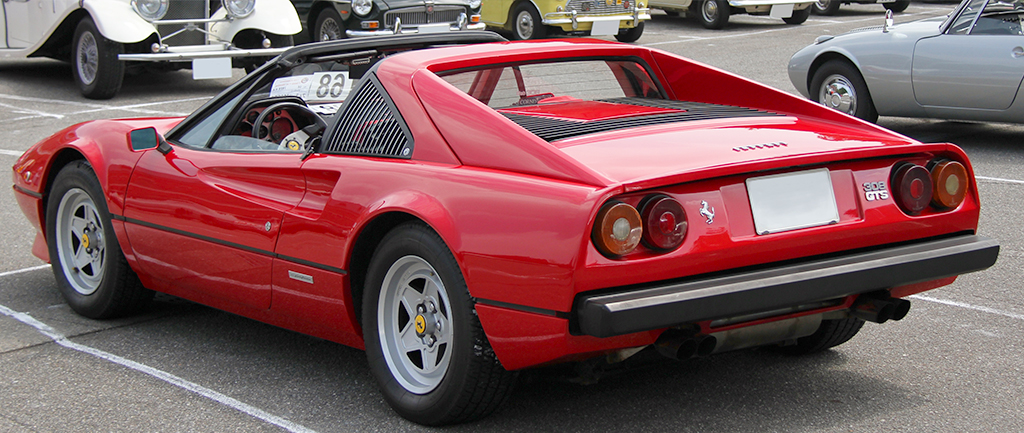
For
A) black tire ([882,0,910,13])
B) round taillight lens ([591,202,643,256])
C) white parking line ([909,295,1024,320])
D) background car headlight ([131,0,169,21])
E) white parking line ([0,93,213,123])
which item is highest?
round taillight lens ([591,202,643,256])

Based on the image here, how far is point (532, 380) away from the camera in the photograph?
3256mm

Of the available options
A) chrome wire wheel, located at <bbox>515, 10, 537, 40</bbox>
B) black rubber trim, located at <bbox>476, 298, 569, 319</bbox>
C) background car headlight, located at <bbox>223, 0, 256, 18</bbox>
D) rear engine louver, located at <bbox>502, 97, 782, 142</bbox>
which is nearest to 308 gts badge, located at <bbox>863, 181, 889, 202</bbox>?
rear engine louver, located at <bbox>502, 97, 782, 142</bbox>

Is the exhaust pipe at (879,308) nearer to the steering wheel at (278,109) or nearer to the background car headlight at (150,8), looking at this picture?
the steering wheel at (278,109)

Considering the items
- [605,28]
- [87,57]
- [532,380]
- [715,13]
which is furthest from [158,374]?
[715,13]

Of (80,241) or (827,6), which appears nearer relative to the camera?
(80,241)

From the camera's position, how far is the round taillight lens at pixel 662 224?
2.85m

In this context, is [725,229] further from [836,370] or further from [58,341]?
[58,341]

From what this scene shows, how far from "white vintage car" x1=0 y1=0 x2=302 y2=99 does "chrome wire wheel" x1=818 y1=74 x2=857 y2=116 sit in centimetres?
594

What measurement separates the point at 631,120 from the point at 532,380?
3.10 feet

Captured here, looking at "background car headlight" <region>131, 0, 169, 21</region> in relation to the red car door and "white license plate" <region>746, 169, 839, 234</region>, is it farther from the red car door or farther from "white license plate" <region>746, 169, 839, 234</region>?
"white license plate" <region>746, 169, 839, 234</region>

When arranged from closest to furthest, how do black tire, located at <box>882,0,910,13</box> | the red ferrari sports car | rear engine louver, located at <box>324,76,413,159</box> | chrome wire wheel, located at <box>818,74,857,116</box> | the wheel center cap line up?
1. the red ferrari sports car
2. the wheel center cap
3. rear engine louver, located at <box>324,76,413,159</box>
4. chrome wire wheel, located at <box>818,74,857,116</box>
5. black tire, located at <box>882,0,910,13</box>

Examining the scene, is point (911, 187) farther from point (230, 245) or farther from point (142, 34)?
point (142, 34)

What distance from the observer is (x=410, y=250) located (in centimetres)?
319

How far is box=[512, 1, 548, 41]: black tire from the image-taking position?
658 inches
